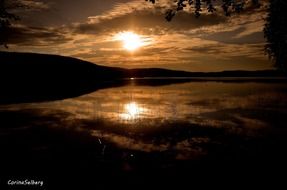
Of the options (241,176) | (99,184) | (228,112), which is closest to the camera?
(99,184)

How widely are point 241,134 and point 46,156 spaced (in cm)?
1220

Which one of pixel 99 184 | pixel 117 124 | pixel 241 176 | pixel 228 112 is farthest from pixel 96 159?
pixel 228 112

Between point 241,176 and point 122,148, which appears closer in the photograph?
point 241,176

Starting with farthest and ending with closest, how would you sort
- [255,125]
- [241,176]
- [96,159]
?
[255,125] → [96,159] → [241,176]

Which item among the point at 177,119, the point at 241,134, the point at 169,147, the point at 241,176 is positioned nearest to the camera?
the point at 241,176

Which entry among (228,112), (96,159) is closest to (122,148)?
(96,159)

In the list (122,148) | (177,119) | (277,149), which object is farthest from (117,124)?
(277,149)

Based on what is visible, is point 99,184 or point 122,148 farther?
point 122,148

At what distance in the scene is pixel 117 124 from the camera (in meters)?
25.5

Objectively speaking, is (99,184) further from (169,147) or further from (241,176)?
(169,147)

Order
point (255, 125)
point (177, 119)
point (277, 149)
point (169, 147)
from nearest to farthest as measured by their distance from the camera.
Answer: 1. point (277, 149)
2. point (169, 147)
3. point (255, 125)
4. point (177, 119)

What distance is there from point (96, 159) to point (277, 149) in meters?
9.07

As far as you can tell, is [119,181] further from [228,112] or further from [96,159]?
[228,112]

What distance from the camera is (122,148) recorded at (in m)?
16.9
